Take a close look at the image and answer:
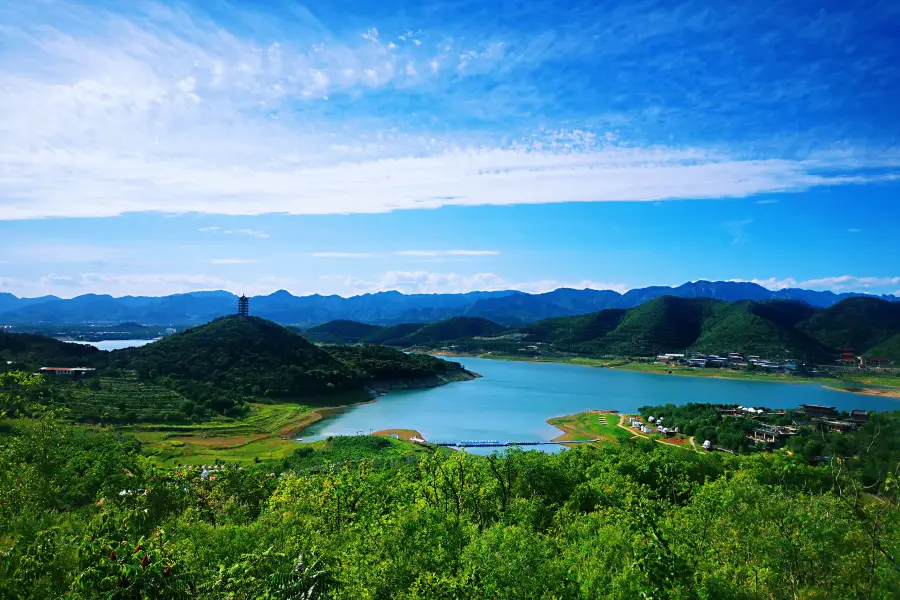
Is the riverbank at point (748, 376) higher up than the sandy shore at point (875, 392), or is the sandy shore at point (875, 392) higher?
the riverbank at point (748, 376)

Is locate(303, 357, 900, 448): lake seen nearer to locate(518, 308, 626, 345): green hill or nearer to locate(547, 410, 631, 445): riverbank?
locate(547, 410, 631, 445): riverbank

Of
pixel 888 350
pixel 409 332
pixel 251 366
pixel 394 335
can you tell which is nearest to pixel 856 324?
pixel 888 350

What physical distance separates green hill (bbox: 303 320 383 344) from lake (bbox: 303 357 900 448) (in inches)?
2645

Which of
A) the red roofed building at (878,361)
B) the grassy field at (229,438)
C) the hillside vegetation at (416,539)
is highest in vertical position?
the hillside vegetation at (416,539)

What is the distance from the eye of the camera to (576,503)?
→ 56.4 ft

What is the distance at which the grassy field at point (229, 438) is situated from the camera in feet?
119

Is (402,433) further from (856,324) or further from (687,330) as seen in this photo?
(856,324)

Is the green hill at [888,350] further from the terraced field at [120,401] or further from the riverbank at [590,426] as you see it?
the terraced field at [120,401]

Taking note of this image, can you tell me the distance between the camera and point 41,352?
64.8 metres

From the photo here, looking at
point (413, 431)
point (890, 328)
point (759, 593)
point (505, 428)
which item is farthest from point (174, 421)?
point (890, 328)

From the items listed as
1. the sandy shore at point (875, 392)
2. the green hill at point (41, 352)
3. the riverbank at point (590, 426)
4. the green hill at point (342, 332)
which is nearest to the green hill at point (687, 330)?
the sandy shore at point (875, 392)

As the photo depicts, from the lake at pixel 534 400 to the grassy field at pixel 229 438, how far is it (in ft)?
9.53

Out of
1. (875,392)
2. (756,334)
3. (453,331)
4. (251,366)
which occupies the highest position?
(756,334)

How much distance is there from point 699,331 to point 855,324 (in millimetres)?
31822
